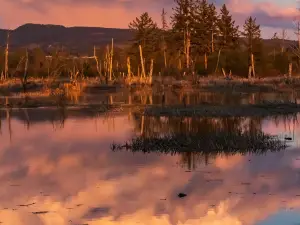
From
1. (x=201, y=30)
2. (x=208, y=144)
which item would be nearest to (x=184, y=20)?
(x=201, y=30)

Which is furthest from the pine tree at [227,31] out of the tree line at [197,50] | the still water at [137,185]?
the still water at [137,185]

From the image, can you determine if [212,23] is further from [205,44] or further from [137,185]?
[137,185]

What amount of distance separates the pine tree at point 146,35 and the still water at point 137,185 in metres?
54.2

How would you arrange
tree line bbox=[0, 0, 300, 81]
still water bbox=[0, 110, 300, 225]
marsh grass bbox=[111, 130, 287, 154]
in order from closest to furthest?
still water bbox=[0, 110, 300, 225] < marsh grass bbox=[111, 130, 287, 154] < tree line bbox=[0, 0, 300, 81]

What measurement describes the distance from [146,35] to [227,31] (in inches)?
415

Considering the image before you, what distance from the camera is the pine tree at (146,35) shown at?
229 feet

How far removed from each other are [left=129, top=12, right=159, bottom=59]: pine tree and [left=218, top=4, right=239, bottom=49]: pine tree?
841 cm

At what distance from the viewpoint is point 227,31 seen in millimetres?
70938

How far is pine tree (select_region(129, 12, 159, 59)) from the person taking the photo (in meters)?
69.7

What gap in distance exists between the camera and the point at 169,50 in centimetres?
6938

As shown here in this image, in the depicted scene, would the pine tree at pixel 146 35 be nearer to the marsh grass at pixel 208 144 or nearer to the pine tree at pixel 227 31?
the pine tree at pixel 227 31

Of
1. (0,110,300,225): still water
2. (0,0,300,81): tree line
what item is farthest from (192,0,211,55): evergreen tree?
(0,110,300,225): still water

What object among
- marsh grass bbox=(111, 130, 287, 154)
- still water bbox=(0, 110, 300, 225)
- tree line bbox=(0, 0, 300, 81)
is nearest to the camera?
still water bbox=(0, 110, 300, 225)

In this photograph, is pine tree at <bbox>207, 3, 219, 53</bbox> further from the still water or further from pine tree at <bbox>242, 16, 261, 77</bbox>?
the still water
